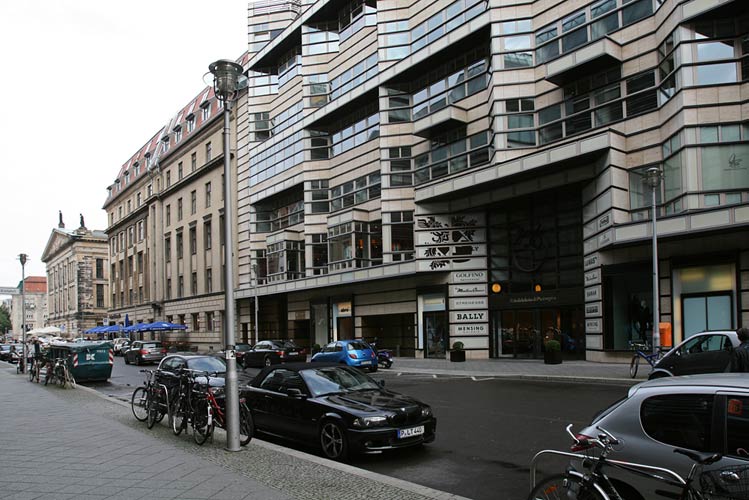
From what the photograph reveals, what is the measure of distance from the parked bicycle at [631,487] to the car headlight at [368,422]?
443 cm

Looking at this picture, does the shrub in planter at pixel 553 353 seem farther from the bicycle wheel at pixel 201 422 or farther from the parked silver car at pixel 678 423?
the parked silver car at pixel 678 423

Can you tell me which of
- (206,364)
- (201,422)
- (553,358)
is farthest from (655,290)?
(201,422)

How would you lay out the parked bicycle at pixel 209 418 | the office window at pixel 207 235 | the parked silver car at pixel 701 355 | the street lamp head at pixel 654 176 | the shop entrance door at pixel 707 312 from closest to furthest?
the parked bicycle at pixel 209 418, the parked silver car at pixel 701 355, the street lamp head at pixel 654 176, the shop entrance door at pixel 707 312, the office window at pixel 207 235

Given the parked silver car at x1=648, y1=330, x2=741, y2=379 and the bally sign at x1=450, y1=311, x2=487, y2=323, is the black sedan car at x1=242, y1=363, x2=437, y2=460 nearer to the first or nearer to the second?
the parked silver car at x1=648, y1=330, x2=741, y2=379

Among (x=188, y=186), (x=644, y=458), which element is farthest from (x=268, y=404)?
(x=188, y=186)

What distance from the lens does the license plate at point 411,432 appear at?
28.6ft

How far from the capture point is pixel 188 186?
6144 centimetres

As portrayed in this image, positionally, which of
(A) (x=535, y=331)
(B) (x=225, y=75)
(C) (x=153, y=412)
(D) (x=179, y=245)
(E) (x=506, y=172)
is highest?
(E) (x=506, y=172)

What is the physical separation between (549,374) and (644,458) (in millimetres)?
16616

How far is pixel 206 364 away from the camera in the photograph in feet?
49.5

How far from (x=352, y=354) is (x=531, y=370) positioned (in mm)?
7241

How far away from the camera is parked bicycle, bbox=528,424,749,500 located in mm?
3529

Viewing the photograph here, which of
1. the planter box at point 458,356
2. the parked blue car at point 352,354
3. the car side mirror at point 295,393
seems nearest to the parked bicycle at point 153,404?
the car side mirror at point 295,393

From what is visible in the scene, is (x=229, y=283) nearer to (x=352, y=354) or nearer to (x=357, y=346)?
(x=352, y=354)
